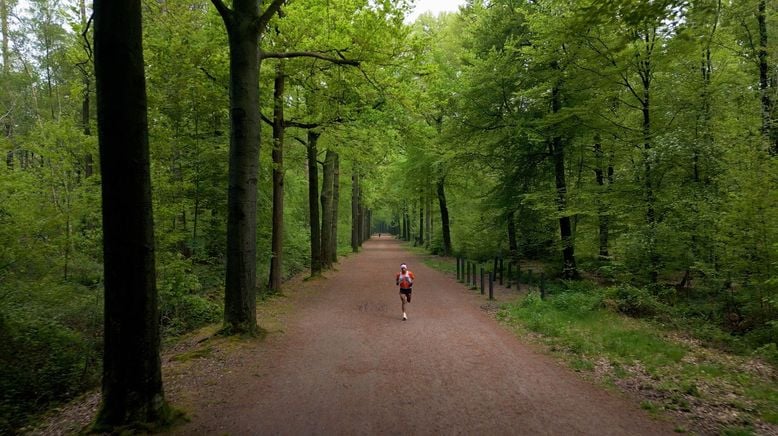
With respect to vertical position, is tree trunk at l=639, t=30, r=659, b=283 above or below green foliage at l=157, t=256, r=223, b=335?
above

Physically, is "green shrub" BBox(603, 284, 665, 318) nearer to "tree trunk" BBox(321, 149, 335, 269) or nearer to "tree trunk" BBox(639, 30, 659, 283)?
"tree trunk" BBox(639, 30, 659, 283)

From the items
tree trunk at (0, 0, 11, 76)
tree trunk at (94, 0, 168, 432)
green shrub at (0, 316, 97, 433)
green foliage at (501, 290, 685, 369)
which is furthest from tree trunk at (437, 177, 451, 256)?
tree trunk at (0, 0, 11, 76)

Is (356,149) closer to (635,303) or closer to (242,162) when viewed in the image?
(242,162)

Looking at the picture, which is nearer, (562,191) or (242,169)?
(242,169)

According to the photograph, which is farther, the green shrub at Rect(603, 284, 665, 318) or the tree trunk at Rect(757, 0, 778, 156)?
the green shrub at Rect(603, 284, 665, 318)

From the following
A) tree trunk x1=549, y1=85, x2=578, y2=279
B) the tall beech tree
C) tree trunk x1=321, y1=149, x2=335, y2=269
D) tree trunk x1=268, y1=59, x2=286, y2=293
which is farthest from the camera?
tree trunk x1=321, y1=149, x2=335, y2=269

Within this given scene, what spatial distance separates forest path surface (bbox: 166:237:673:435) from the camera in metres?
4.92

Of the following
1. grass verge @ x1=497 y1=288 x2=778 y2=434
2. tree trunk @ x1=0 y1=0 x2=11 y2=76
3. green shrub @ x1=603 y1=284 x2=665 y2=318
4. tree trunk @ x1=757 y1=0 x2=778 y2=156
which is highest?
tree trunk @ x1=0 y1=0 x2=11 y2=76

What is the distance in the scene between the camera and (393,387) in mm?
6164

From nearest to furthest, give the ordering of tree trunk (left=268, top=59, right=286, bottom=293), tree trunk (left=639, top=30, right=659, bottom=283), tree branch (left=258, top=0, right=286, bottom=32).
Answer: tree branch (left=258, top=0, right=286, bottom=32) → tree trunk (left=639, top=30, right=659, bottom=283) → tree trunk (left=268, top=59, right=286, bottom=293)

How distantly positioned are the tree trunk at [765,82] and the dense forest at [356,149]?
0.09m

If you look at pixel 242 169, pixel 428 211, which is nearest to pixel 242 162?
pixel 242 169

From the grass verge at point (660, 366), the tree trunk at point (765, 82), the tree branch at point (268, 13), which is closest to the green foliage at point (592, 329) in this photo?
the grass verge at point (660, 366)

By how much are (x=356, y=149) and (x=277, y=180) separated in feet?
10.7
